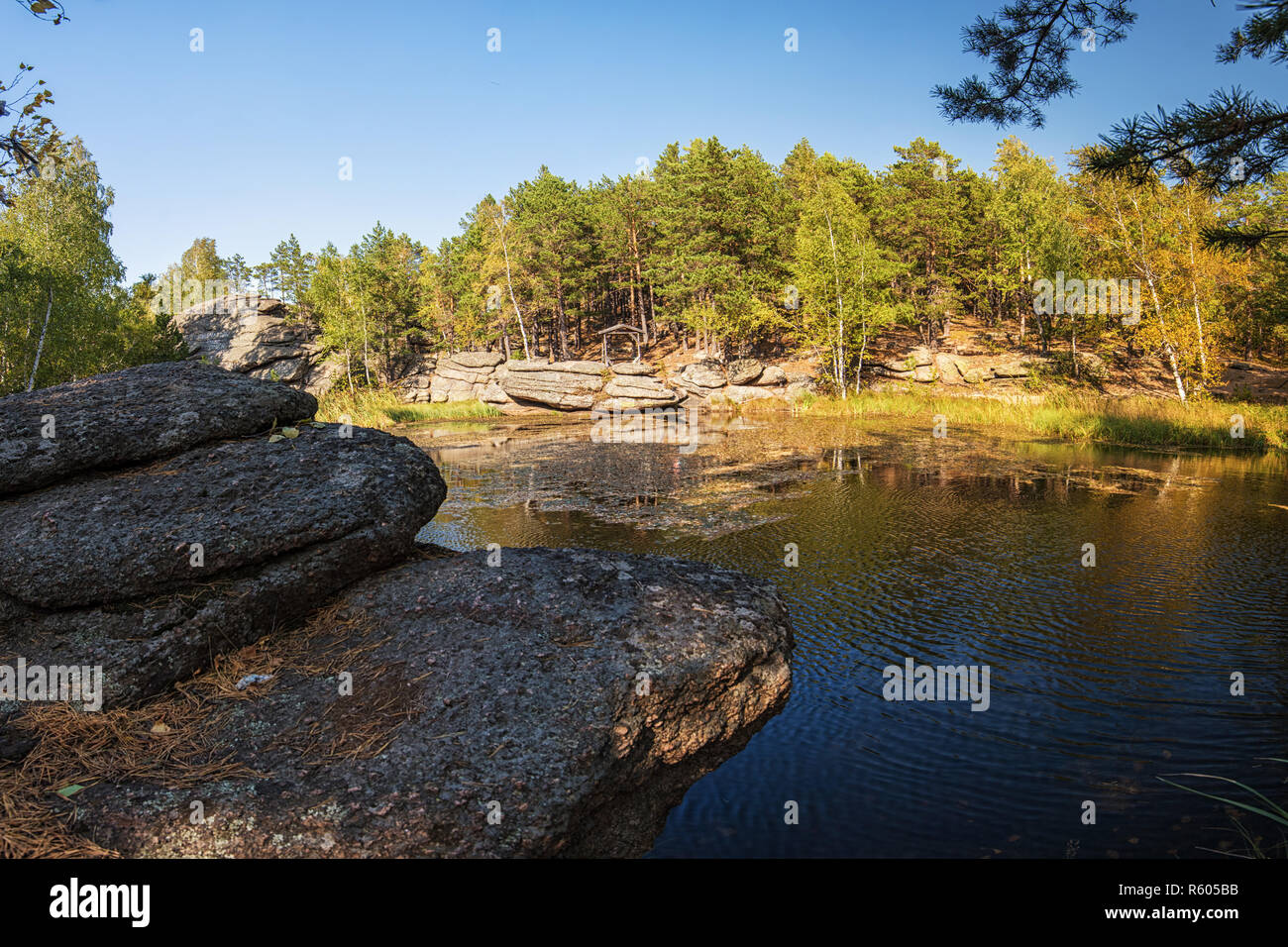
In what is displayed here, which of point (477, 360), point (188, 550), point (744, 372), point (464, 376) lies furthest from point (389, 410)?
point (188, 550)

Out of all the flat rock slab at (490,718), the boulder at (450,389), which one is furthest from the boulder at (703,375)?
the flat rock slab at (490,718)

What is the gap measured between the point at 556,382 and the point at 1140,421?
3630cm

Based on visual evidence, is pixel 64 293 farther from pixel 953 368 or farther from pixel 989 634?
pixel 953 368

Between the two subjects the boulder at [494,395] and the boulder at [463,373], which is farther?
the boulder at [463,373]

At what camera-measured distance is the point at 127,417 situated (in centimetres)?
714

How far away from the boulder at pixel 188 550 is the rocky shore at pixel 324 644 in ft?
0.07

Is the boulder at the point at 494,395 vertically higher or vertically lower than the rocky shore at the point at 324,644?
higher

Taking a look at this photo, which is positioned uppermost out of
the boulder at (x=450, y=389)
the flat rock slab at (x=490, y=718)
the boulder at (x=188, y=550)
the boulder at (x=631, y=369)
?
the boulder at (x=631, y=369)

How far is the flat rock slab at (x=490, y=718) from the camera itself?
4449 mm

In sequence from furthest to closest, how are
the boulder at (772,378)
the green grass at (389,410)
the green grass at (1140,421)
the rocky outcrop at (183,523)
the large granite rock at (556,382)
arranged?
the boulder at (772,378)
the large granite rock at (556,382)
the green grass at (389,410)
the green grass at (1140,421)
the rocky outcrop at (183,523)

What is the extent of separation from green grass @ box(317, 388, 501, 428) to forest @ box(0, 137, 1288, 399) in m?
9.96

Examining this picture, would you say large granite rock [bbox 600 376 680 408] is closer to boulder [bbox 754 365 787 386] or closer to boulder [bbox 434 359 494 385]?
boulder [bbox 754 365 787 386]

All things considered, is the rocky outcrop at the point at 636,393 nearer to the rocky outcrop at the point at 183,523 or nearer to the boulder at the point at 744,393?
the boulder at the point at 744,393
